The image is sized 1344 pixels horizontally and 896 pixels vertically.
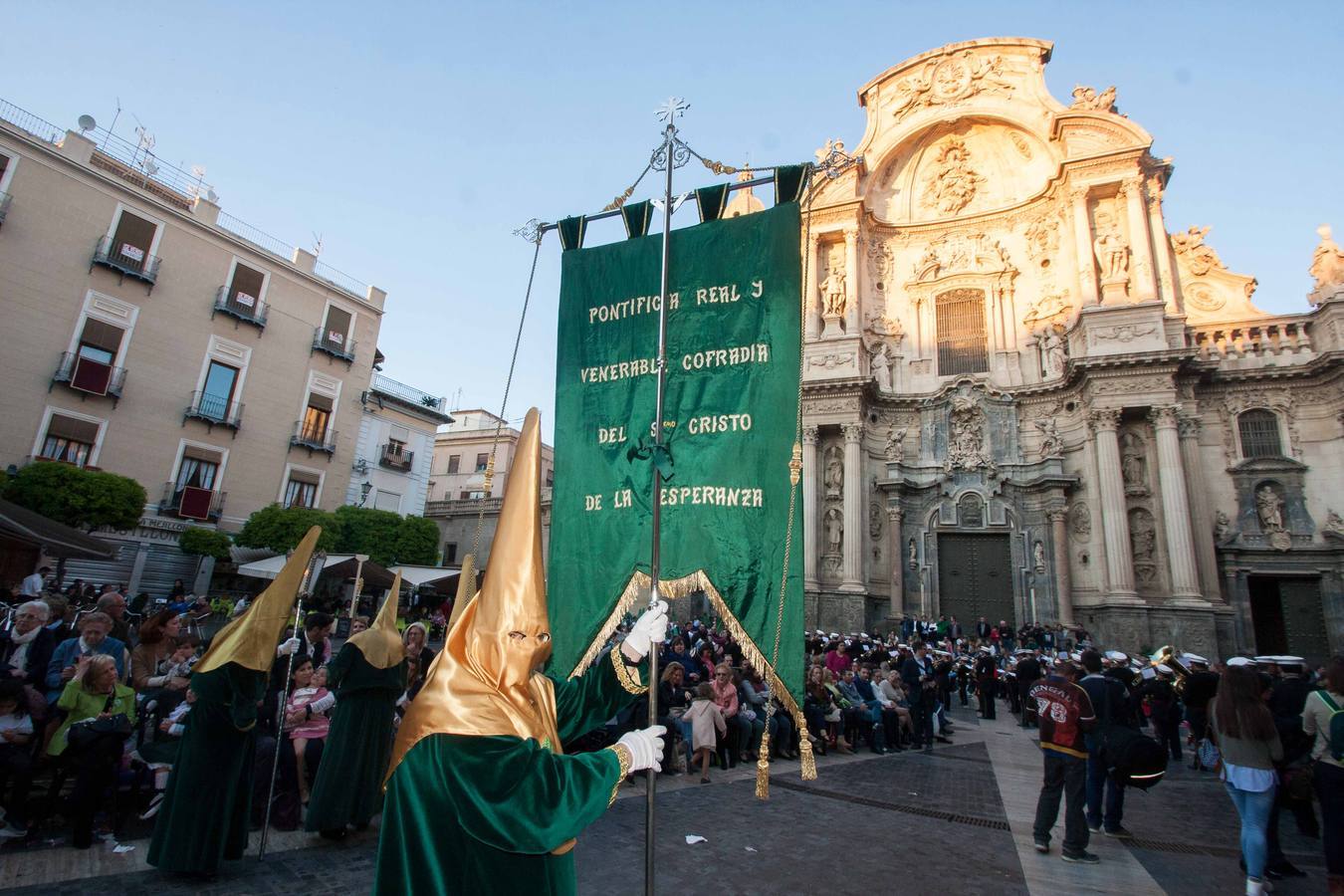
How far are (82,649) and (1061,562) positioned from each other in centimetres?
2240

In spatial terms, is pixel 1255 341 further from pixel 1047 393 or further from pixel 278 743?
pixel 278 743

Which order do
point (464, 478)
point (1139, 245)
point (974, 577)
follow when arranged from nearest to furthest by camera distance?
1. point (1139, 245)
2. point (974, 577)
3. point (464, 478)

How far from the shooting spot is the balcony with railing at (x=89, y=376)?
18.2 metres

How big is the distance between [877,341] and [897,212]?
5.86 m

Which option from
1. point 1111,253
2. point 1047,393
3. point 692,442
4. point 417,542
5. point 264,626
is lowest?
point 264,626

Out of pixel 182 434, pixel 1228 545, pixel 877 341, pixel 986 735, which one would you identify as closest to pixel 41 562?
pixel 182 434

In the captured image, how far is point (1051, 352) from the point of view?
74.3ft

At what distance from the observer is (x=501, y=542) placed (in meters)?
2.65

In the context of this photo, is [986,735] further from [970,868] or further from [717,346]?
[717,346]

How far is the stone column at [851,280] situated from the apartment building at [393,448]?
684 inches

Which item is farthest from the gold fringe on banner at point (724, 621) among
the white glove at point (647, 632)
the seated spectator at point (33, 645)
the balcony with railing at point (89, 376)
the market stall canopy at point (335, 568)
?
the balcony with railing at point (89, 376)

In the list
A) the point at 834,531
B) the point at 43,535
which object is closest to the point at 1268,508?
the point at 834,531

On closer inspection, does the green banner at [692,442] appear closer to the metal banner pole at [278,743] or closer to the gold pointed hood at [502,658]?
the gold pointed hood at [502,658]

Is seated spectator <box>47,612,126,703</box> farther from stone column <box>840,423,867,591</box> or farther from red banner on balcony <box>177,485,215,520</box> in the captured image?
stone column <box>840,423,867,591</box>
